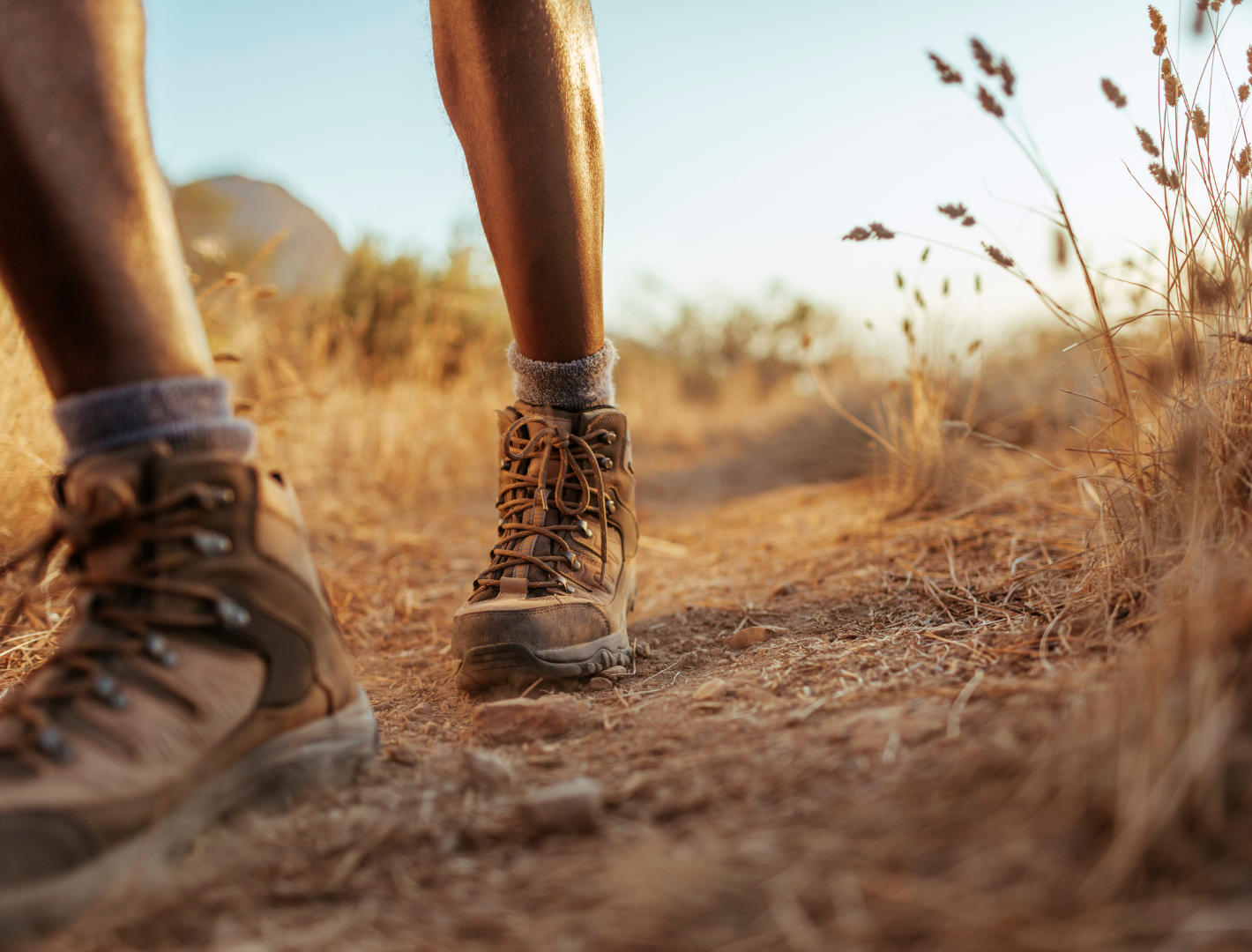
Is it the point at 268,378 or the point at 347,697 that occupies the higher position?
the point at 268,378

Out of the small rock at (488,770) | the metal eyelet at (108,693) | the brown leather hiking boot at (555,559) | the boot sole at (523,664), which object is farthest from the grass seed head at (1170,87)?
the metal eyelet at (108,693)

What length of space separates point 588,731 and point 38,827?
1.91 feet

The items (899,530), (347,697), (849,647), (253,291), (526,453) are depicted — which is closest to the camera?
(347,697)

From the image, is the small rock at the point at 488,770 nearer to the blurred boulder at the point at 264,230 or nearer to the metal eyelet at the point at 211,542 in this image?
the metal eyelet at the point at 211,542

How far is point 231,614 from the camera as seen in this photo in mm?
824

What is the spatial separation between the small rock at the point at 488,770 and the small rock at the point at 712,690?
291 mm

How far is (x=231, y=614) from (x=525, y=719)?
40cm

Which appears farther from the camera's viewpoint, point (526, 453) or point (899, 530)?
point (899, 530)

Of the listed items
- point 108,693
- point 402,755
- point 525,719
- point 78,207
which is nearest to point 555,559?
point 525,719

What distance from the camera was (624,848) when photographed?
67 centimetres

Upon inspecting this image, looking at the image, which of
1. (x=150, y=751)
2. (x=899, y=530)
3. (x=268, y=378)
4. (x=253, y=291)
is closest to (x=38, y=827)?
(x=150, y=751)

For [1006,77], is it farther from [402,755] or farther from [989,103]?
[402,755]

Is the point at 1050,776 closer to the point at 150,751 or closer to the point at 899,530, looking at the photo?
the point at 150,751

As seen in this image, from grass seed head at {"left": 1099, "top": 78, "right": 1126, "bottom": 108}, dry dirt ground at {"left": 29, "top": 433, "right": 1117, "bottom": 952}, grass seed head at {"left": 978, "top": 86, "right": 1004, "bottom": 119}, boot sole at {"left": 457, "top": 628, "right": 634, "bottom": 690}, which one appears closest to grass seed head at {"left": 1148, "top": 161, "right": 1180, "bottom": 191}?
grass seed head at {"left": 1099, "top": 78, "right": 1126, "bottom": 108}
